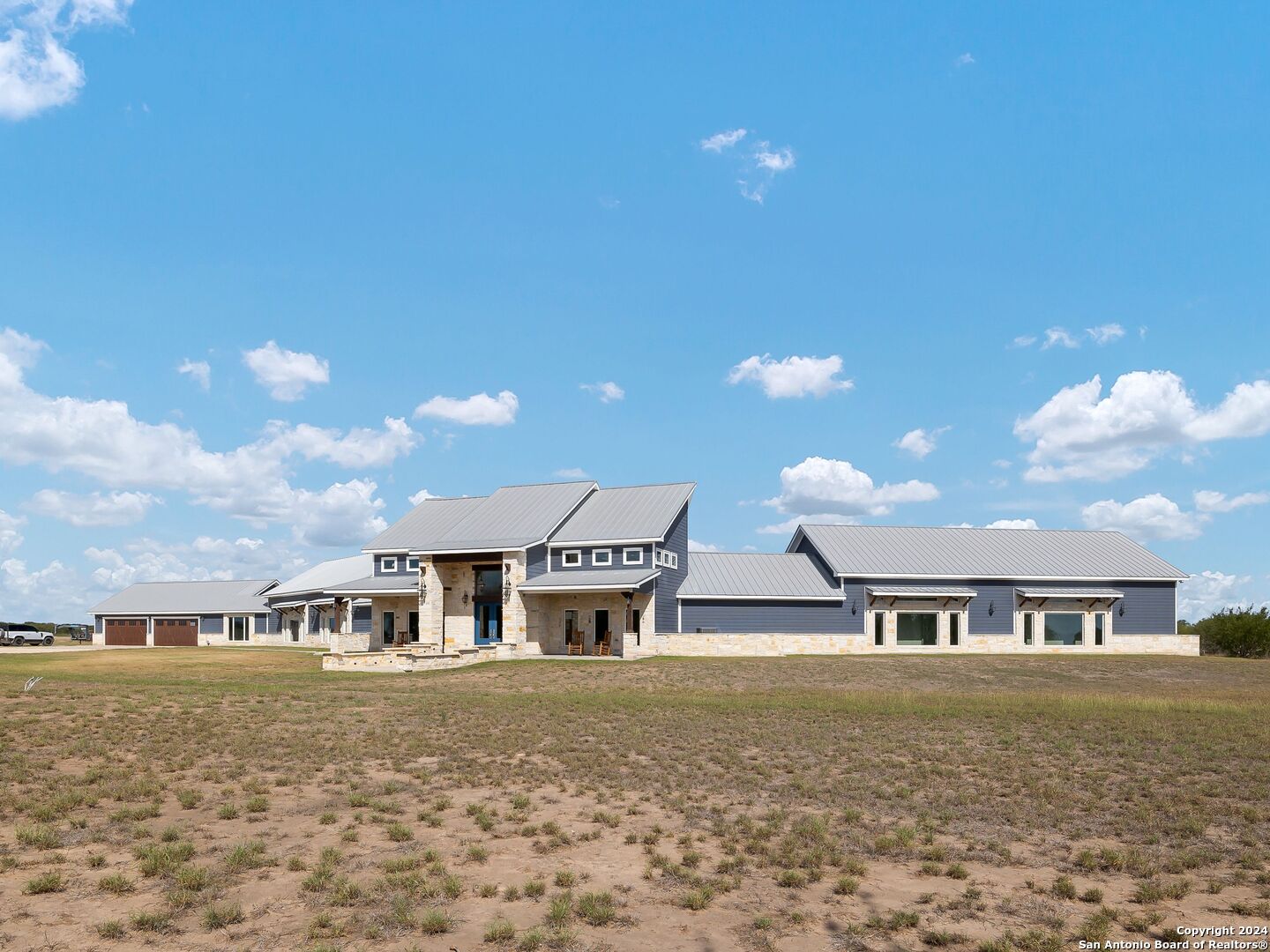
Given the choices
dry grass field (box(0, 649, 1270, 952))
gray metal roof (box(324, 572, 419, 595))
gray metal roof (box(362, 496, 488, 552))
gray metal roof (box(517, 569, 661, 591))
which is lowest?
dry grass field (box(0, 649, 1270, 952))

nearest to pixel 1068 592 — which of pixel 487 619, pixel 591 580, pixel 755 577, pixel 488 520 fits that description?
pixel 755 577

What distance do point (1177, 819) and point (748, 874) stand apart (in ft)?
21.2

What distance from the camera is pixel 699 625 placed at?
48719 millimetres

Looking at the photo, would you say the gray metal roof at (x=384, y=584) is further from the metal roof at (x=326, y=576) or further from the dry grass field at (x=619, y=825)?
the dry grass field at (x=619, y=825)

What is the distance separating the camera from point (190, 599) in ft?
252

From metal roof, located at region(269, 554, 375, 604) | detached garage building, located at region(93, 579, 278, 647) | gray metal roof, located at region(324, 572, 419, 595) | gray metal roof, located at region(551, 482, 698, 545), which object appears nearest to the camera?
gray metal roof, located at region(551, 482, 698, 545)

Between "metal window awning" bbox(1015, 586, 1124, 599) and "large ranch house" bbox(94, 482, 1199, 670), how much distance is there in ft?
0.48

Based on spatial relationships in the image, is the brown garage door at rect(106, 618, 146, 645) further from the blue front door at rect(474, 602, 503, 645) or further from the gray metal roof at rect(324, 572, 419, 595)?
the blue front door at rect(474, 602, 503, 645)

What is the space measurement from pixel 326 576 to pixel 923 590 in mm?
45986

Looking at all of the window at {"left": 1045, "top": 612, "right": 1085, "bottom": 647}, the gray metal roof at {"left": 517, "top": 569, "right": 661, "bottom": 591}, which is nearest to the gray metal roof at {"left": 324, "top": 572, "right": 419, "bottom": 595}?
the gray metal roof at {"left": 517, "top": 569, "right": 661, "bottom": 591}

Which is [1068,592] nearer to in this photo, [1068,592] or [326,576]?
[1068,592]

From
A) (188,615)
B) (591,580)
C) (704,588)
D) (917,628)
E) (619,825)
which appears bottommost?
(188,615)

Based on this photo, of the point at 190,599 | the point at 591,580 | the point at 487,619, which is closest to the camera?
the point at 591,580

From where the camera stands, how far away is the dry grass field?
8.27 meters
